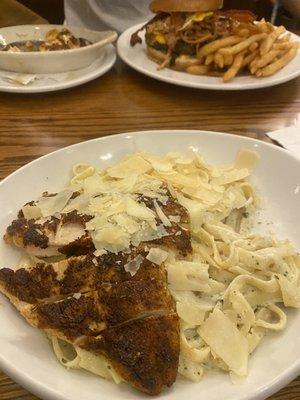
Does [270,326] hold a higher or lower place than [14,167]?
higher

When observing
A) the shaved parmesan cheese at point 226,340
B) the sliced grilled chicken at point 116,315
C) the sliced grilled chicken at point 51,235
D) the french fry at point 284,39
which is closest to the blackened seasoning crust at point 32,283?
the sliced grilled chicken at point 116,315

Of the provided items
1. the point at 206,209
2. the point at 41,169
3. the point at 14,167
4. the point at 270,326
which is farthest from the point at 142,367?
the point at 14,167

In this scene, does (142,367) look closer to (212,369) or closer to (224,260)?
(212,369)

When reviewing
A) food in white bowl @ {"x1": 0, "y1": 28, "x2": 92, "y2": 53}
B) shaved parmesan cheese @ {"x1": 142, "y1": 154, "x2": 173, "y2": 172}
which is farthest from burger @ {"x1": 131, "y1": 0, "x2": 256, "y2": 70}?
shaved parmesan cheese @ {"x1": 142, "y1": 154, "x2": 173, "y2": 172}

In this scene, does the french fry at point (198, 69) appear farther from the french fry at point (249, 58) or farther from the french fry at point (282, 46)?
the french fry at point (282, 46)

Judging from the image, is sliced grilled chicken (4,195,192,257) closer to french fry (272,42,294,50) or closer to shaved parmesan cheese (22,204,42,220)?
shaved parmesan cheese (22,204,42,220)

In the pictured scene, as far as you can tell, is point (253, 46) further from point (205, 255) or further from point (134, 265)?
point (134, 265)

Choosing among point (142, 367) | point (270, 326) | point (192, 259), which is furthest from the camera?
point (192, 259)
